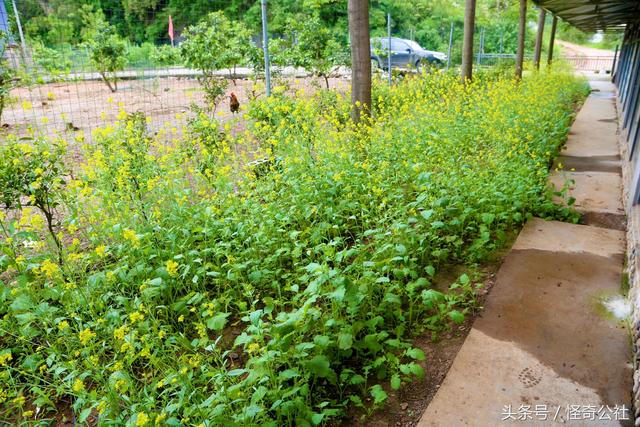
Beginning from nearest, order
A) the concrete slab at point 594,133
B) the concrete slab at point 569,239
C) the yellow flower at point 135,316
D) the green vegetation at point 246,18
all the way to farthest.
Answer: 1. the yellow flower at point 135,316
2. the concrete slab at point 569,239
3. the green vegetation at point 246,18
4. the concrete slab at point 594,133

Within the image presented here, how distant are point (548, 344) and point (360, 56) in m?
3.88

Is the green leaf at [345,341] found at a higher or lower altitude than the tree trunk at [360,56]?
lower

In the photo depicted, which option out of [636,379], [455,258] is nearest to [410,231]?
[455,258]

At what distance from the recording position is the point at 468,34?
9727 millimetres

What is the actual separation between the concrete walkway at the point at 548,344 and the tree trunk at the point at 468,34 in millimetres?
6356

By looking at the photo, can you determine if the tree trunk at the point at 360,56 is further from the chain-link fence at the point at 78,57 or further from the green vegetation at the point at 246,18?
the green vegetation at the point at 246,18

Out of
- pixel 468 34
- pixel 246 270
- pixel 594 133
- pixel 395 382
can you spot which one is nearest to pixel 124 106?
pixel 468 34

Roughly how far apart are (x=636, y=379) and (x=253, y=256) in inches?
96.6

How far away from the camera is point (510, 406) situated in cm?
239

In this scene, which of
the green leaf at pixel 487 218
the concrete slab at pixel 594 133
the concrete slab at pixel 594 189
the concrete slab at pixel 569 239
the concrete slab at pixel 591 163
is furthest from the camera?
the concrete slab at pixel 594 133

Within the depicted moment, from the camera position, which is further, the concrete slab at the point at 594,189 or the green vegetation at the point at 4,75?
the concrete slab at the point at 594,189

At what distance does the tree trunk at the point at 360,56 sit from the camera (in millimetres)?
5238

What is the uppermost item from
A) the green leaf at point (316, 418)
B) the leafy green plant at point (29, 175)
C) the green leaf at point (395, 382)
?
the leafy green plant at point (29, 175)

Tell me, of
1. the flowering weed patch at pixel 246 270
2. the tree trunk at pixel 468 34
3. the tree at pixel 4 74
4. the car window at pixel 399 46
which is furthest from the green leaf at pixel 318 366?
the car window at pixel 399 46
